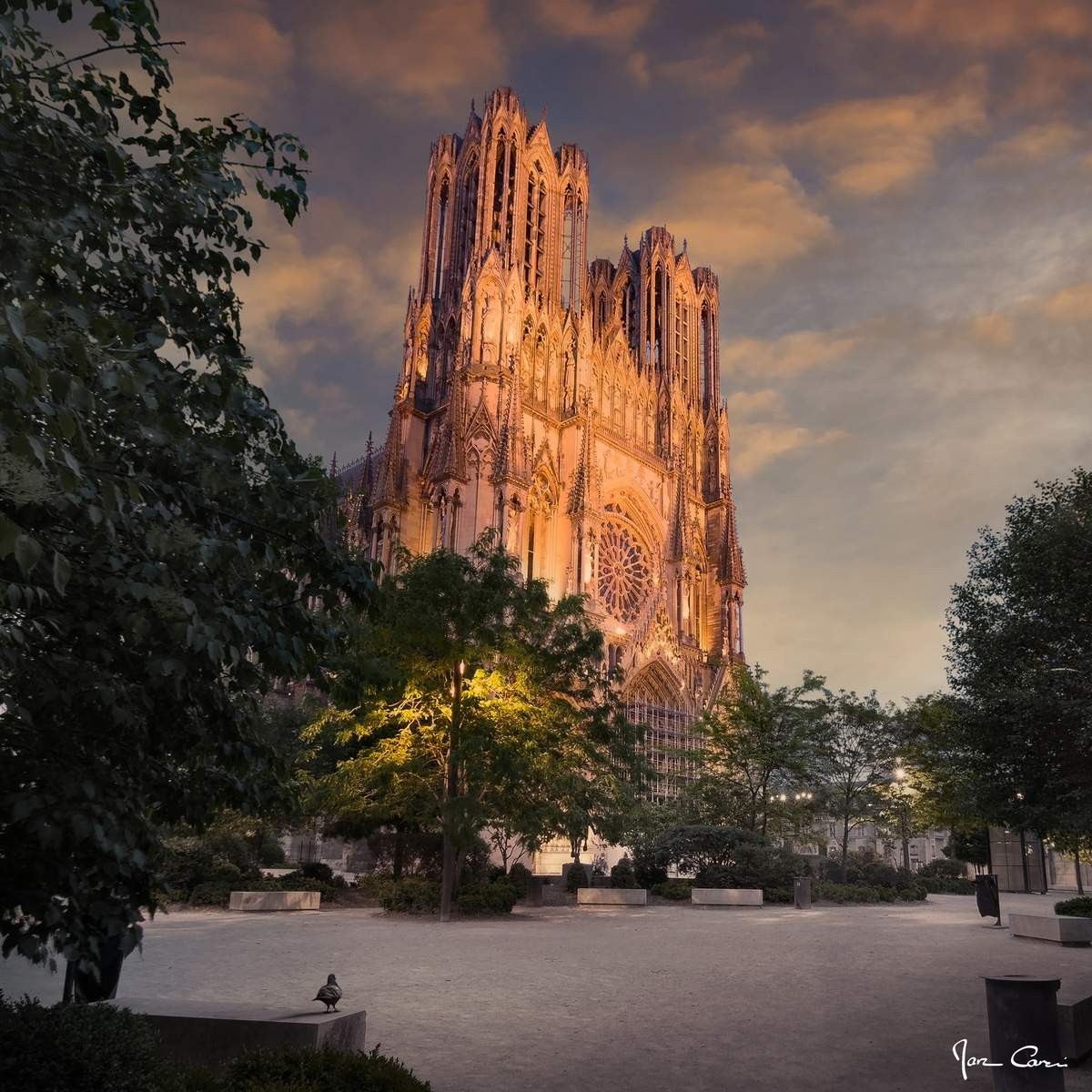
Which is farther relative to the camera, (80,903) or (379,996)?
(379,996)

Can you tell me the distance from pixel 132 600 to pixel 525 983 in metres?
8.60

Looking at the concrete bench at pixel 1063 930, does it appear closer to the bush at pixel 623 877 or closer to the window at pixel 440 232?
the bush at pixel 623 877

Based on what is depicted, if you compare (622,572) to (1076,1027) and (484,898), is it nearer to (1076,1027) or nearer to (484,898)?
(484,898)

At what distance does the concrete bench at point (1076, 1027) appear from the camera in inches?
308

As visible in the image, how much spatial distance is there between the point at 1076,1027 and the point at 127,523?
27.3ft

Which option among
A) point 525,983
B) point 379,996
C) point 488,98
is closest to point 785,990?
point 525,983

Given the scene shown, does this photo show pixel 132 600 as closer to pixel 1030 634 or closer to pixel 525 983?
pixel 525 983

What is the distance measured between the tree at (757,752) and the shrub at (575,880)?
6.65 metres

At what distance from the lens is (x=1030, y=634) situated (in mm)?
17984

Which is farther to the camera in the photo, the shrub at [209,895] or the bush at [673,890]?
the bush at [673,890]

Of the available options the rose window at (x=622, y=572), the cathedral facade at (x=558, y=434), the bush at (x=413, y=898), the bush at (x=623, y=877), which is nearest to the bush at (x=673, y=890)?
the bush at (x=623, y=877)

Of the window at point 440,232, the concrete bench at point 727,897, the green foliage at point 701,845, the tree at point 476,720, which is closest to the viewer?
the tree at point 476,720

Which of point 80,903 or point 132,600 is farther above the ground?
point 132,600

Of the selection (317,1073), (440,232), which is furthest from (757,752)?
(440,232)
